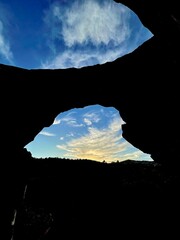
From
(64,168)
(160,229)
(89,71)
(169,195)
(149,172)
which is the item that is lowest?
(160,229)

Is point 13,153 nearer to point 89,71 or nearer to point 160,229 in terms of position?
point 89,71

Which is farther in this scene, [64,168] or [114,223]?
[64,168]

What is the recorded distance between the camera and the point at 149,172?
2444 centimetres

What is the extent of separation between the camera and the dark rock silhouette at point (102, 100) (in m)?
16.0

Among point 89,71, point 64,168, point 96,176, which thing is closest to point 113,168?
point 96,176

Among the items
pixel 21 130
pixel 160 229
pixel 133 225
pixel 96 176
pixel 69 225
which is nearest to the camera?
pixel 160 229

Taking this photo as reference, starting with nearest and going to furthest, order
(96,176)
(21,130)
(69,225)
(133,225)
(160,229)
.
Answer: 1. (160,229)
2. (133,225)
3. (69,225)
4. (21,130)
5. (96,176)

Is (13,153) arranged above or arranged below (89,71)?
below

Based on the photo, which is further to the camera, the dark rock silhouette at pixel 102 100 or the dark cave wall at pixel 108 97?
the dark cave wall at pixel 108 97

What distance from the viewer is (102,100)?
18.5 meters

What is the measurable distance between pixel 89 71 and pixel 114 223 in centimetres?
1048

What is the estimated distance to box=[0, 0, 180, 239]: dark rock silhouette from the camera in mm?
16016

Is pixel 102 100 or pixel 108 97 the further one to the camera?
pixel 102 100

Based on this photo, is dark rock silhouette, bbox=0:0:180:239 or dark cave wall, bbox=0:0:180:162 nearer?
dark rock silhouette, bbox=0:0:180:239
